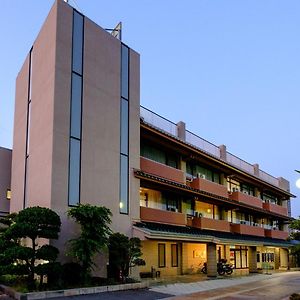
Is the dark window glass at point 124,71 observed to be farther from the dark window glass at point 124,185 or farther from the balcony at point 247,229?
the balcony at point 247,229

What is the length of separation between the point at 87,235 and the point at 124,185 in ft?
19.7

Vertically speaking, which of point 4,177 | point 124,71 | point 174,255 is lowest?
point 174,255

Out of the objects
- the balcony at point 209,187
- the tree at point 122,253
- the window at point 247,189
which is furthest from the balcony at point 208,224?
the tree at point 122,253

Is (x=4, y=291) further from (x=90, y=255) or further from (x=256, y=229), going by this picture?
(x=256, y=229)

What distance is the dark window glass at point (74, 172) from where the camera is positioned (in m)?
21.9

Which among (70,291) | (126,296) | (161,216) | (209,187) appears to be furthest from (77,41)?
(209,187)

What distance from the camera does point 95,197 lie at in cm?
2319

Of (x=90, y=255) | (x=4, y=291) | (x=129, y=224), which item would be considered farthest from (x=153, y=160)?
(x=4, y=291)

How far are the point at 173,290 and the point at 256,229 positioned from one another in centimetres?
2310

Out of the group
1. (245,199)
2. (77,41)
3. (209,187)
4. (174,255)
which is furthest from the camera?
(245,199)

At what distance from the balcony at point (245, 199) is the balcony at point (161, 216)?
1009cm

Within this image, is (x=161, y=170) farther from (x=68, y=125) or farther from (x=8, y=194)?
(x=8, y=194)

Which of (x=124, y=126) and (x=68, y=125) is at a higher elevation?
(x=124, y=126)

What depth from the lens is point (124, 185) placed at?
25250 mm
